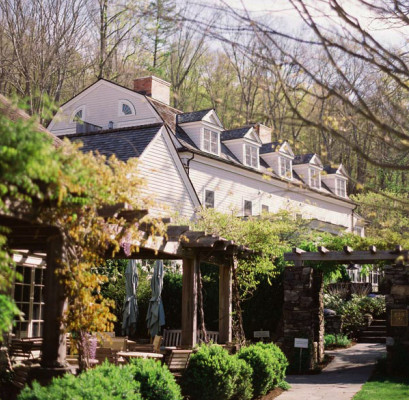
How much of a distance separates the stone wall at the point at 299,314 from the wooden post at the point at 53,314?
10.4 metres

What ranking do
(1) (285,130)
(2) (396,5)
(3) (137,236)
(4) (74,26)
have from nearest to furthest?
(2) (396,5)
(3) (137,236)
(4) (74,26)
(1) (285,130)

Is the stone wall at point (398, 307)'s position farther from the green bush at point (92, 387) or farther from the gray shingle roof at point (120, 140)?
the green bush at point (92, 387)

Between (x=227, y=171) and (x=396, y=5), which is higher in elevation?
(x=227, y=171)

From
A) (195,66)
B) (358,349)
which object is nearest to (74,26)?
(195,66)

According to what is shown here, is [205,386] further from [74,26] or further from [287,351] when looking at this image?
[74,26]

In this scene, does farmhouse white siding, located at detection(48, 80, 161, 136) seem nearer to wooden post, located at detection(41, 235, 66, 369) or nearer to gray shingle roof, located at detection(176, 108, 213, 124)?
gray shingle roof, located at detection(176, 108, 213, 124)

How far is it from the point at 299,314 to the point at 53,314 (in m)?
11.0

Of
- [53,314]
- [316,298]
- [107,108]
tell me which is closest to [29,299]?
[53,314]

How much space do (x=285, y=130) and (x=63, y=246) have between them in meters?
35.0

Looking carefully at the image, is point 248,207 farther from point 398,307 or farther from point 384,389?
point 384,389

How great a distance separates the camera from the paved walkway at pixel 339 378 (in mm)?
13578

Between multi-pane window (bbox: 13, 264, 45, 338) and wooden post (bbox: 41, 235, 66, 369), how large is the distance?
5.51 metres

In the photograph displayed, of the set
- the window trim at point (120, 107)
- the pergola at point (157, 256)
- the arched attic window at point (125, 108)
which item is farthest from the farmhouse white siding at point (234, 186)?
the pergola at point (157, 256)

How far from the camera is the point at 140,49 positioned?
36.2m
